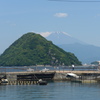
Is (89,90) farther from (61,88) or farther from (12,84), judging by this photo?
(12,84)

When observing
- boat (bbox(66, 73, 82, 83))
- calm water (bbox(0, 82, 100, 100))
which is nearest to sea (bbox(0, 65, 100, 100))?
calm water (bbox(0, 82, 100, 100))

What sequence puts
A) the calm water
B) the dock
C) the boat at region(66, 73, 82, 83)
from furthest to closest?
the dock → the boat at region(66, 73, 82, 83) → the calm water

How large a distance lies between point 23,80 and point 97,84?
23666 millimetres

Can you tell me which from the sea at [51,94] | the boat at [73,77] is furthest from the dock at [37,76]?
the sea at [51,94]

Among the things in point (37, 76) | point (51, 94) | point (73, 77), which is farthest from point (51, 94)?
point (37, 76)

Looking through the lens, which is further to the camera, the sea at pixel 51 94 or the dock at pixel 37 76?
the dock at pixel 37 76

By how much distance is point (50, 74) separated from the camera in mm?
114375

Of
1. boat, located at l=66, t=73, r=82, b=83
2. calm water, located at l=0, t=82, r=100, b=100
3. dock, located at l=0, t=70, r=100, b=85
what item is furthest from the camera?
dock, located at l=0, t=70, r=100, b=85

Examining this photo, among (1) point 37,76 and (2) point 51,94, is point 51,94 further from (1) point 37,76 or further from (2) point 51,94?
(1) point 37,76

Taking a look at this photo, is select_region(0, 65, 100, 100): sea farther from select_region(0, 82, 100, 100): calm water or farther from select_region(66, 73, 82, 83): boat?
select_region(66, 73, 82, 83): boat

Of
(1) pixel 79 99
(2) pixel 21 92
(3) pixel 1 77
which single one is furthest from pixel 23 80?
(1) pixel 79 99

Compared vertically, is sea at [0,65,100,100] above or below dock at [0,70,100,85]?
below

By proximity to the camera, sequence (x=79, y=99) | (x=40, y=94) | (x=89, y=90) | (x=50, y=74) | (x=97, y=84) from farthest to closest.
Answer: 1. (x=50, y=74)
2. (x=97, y=84)
3. (x=89, y=90)
4. (x=40, y=94)
5. (x=79, y=99)

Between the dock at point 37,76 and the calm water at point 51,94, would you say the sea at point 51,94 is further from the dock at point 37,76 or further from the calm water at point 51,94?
the dock at point 37,76
